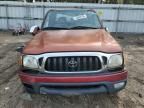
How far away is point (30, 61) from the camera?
364 cm

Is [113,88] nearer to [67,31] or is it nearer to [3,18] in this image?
[67,31]

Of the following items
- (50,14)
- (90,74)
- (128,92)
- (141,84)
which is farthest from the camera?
A: (50,14)

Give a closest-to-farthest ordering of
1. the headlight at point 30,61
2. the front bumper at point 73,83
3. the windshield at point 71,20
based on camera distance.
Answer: the front bumper at point 73,83 < the headlight at point 30,61 < the windshield at point 71,20

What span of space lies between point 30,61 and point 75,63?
2.36 feet

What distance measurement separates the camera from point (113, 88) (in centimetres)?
362

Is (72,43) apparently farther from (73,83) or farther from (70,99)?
→ (70,99)

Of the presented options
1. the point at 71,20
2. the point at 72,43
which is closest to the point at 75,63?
the point at 72,43

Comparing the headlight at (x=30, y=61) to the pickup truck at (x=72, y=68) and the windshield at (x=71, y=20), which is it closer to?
the pickup truck at (x=72, y=68)

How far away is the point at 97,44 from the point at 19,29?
1185 cm

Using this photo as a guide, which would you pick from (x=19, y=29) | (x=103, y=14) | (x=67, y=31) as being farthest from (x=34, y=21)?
(x=67, y=31)

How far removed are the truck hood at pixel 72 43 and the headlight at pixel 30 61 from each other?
0.08m


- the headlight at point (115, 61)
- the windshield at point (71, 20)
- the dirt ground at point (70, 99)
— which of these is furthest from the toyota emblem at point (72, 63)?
the windshield at point (71, 20)

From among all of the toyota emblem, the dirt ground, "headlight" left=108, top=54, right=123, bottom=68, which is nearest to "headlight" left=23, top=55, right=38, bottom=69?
the toyota emblem

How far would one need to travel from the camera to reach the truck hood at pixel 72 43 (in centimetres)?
361
